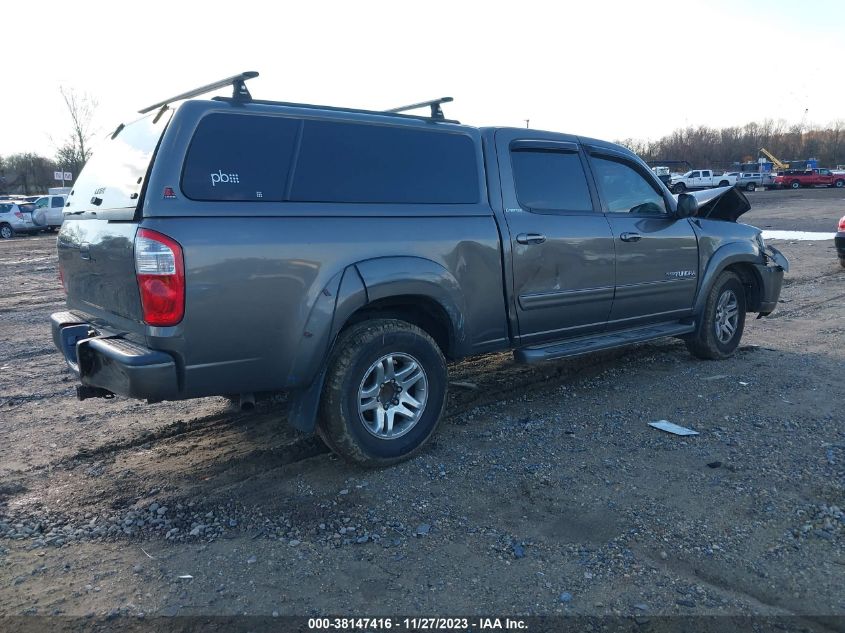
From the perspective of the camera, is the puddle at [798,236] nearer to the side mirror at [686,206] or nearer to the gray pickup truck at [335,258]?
the side mirror at [686,206]

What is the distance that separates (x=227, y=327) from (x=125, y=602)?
1369mm

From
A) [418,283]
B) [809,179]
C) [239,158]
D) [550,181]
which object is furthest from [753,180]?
[239,158]

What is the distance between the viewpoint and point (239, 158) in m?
3.79

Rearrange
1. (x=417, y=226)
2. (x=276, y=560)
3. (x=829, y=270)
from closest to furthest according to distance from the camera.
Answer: (x=276, y=560) → (x=417, y=226) → (x=829, y=270)

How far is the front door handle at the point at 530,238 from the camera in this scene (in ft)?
16.1

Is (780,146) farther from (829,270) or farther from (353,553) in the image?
(353,553)

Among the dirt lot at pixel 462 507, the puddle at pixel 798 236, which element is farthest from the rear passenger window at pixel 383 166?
the puddle at pixel 798 236

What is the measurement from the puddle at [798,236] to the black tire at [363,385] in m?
17.4

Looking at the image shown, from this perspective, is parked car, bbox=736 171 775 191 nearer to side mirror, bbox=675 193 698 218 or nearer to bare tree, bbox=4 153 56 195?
side mirror, bbox=675 193 698 218

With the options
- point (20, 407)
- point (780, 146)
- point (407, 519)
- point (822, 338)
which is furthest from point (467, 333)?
point (780, 146)

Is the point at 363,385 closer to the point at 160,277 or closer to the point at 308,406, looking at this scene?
the point at 308,406

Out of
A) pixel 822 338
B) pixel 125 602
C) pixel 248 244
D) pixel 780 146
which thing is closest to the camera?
pixel 125 602

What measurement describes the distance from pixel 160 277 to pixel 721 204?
220 inches

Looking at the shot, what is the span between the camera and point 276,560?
3.28 meters
